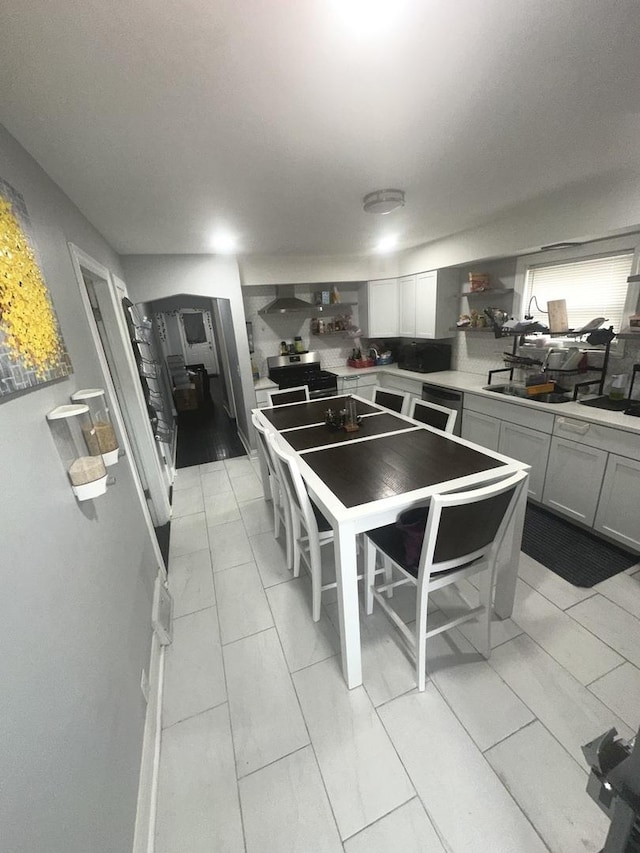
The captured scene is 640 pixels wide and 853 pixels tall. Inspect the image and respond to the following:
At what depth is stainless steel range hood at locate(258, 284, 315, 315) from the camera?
430 centimetres

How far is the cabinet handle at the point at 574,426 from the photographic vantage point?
2.25 metres

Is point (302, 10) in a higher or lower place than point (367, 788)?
higher

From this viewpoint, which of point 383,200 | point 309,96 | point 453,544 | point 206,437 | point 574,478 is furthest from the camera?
point 206,437

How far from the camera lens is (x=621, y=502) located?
2.12 meters

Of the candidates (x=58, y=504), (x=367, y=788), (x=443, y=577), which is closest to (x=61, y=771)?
(x=58, y=504)

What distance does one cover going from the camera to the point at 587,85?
1183 millimetres

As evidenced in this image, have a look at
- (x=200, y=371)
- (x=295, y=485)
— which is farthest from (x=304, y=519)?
(x=200, y=371)

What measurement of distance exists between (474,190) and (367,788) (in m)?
3.19

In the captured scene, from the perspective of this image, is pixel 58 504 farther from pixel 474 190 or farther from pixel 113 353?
pixel 474 190

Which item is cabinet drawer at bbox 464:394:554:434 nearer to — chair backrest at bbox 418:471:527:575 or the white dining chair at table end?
chair backrest at bbox 418:471:527:575

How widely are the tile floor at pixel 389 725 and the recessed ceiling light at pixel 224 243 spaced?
113 inches

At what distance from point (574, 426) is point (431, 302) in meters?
2.31

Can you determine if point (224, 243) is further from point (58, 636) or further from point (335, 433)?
point (58, 636)

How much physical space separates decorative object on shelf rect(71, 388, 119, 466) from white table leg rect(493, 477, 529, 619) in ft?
6.05
